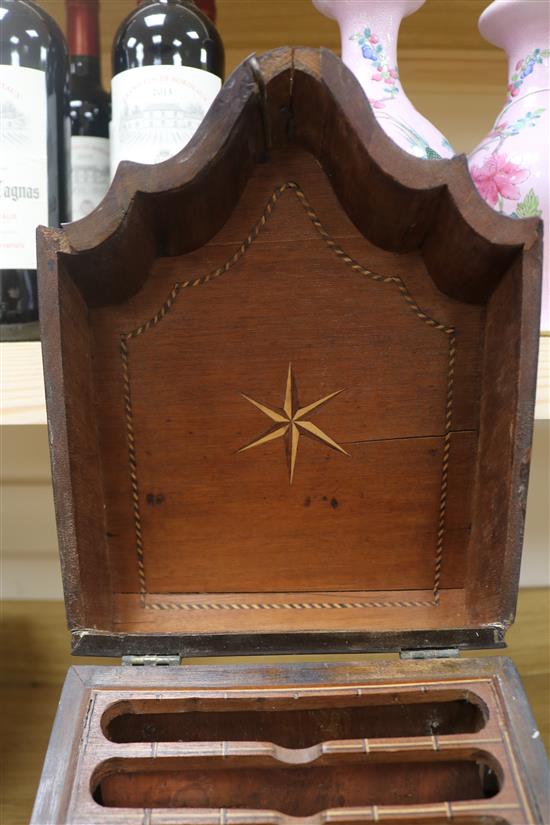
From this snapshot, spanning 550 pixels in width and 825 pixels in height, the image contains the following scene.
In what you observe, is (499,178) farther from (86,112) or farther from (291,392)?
(86,112)

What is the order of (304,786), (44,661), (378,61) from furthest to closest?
1. (44,661)
2. (378,61)
3. (304,786)

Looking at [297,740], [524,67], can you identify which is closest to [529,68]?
[524,67]

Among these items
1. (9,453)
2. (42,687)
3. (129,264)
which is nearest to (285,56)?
(129,264)

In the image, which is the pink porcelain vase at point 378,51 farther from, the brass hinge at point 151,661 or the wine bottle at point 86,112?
the brass hinge at point 151,661

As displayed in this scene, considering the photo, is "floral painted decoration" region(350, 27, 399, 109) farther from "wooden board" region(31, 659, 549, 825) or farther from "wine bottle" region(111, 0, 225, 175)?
"wooden board" region(31, 659, 549, 825)

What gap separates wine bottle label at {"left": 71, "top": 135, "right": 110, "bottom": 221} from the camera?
81 cm

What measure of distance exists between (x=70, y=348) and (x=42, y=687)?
2.35 ft

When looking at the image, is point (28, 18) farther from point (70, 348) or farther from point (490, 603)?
point (490, 603)

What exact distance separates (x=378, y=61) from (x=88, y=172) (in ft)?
1.14

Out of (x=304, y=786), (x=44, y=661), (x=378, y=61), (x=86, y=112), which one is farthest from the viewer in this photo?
(x=44, y=661)

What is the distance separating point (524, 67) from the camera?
0.74 meters

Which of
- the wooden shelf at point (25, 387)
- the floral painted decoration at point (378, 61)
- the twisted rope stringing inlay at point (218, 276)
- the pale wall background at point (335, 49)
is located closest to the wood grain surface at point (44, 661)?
the pale wall background at point (335, 49)

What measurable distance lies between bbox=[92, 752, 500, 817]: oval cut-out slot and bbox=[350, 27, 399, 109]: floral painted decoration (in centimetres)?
65

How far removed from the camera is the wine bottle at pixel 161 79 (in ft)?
2.22
